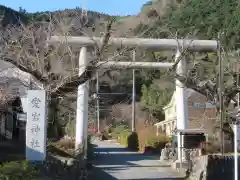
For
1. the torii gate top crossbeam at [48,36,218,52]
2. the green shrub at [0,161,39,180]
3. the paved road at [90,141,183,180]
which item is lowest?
the paved road at [90,141,183,180]

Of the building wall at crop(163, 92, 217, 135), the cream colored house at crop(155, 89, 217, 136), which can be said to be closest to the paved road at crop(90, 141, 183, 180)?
the cream colored house at crop(155, 89, 217, 136)

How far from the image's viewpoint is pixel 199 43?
963 inches

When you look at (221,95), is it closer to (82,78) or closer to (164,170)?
(164,170)

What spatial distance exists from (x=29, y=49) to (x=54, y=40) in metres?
1.63

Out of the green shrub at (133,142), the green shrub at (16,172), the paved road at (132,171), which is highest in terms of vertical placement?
the green shrub at (16,172)

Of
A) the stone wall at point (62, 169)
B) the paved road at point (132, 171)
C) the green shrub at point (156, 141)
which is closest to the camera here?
the stone wall at point (62, 169)

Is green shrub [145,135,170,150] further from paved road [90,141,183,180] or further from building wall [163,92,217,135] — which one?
paved road [90,141,183,180]

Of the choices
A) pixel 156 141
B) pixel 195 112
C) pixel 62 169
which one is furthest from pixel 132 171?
pixel 195 112

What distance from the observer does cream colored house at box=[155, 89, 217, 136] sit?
107 feet

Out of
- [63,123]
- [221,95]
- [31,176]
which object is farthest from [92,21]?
[63,123]

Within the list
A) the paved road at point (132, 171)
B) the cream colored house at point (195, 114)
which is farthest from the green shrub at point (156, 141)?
the paved road at point (132, 171)

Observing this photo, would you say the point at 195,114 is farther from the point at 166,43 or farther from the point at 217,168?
the point at 217,168

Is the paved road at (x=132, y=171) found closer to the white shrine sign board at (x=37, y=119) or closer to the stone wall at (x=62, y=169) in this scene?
the stone wall at (x=62, y=169)

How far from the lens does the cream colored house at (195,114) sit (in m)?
32.6
